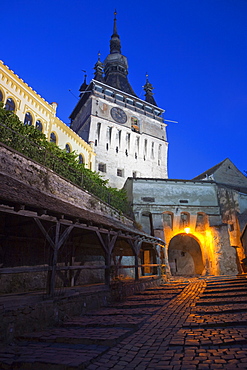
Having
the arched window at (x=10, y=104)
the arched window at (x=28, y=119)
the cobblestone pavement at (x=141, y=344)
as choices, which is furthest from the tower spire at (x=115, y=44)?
the cobblestone pavement at (x=141, y=344)

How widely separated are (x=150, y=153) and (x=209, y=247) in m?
17.4

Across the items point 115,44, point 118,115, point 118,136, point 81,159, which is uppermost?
point 115,44

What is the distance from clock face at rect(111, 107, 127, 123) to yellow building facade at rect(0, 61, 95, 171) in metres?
10.0

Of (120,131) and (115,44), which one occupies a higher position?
(115,44)

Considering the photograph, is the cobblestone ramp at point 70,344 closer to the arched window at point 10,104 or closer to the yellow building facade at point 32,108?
the arched window at point 10,104

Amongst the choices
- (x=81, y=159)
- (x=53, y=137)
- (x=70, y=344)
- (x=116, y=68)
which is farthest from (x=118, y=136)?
(x=70, y=344)

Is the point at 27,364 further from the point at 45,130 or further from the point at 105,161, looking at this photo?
the point at 105,161

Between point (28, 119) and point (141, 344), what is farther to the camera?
point (28, 119)

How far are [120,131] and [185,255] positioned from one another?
1789 cm

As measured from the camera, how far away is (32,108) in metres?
18.3

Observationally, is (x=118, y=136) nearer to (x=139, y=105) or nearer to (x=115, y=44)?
(x=139, y=105)

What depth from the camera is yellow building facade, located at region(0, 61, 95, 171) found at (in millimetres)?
16094

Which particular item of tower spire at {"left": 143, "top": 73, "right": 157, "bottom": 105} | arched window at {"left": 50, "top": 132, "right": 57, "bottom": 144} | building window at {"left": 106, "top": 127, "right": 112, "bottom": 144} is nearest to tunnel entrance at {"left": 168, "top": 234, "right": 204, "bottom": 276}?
arched window at {"left": 50, "top": 132, "right": 57, "bottom": 144}

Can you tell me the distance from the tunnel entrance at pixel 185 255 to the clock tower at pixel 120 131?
1008cm
